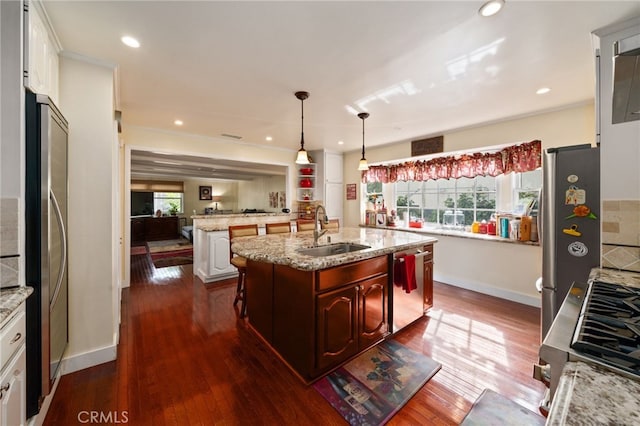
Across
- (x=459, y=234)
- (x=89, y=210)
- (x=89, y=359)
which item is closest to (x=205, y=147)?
(x=89, y=210)

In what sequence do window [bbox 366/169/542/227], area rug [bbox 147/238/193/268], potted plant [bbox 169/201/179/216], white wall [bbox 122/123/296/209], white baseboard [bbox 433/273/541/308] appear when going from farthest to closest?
potted plant [bbox 169/201/179/216]
area rug [bbox 147/238/193/268]
white wall [bbox 122/123/296/209]
window [bbox 366/169/542/227]
white baseboard [bbox 433/273/541/308]

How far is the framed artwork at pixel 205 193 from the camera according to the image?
32.9 ft

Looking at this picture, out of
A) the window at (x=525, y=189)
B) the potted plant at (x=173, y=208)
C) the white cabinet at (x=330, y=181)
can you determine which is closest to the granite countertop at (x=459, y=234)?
the window at (x=525, y=189)

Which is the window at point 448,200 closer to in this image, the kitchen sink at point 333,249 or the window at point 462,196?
the window at point 462,196

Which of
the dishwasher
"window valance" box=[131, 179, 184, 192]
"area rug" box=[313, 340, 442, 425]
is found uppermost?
"window valance" box=[131, 179, 184, 192]

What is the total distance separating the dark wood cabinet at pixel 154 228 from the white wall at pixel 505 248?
848 cm

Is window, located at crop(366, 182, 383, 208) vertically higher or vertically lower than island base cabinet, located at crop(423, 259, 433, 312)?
higher

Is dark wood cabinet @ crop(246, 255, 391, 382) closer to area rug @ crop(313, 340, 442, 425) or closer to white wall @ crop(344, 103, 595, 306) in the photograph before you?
area rug @ crop(313, 340, 442, 425)

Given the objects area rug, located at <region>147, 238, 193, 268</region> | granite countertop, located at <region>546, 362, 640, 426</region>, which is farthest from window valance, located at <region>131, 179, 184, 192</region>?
granite countertop, located at <region>546, 362, 640, 426</region>

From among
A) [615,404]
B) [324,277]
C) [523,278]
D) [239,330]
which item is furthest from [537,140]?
[239,330]

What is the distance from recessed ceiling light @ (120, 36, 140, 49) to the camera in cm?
171

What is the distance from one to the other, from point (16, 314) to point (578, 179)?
10.3ft

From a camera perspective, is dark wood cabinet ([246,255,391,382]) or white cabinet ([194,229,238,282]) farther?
white cabinet ([194,229,238,282])

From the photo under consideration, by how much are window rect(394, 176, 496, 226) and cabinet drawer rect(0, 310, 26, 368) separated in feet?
15.3
